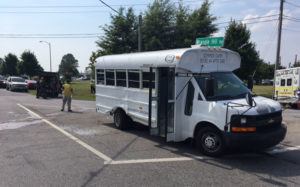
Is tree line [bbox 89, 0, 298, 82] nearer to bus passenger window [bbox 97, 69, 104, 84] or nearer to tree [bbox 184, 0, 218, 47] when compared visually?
tree [bbox 184, 0, 218, 47]

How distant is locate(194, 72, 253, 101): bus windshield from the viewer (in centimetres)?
590

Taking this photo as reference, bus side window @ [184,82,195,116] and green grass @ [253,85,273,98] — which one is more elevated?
bus side window @ [184,82,195,116]

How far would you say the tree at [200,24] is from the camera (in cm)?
2348

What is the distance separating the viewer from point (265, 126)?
5.46 m

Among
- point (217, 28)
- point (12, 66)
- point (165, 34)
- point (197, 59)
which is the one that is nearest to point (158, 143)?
point (197, 59)

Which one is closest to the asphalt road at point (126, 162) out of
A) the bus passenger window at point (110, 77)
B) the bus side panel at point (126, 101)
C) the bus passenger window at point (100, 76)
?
the bus side panel at point (126, 101)

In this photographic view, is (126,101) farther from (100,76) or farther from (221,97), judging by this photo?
(221,97)

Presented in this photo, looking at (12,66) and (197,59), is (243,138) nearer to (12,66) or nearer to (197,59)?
(197,59)

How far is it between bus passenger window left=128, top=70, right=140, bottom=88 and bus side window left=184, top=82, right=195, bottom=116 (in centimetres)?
194

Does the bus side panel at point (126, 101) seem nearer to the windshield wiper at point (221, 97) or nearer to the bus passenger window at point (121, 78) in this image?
the bus passenger window at point (121, 78)

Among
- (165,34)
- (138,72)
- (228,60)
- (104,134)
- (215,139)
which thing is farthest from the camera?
(165,34)

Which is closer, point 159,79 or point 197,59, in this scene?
point 197,59

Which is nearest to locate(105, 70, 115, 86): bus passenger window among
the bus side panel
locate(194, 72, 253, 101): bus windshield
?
the bus side panel

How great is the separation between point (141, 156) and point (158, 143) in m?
1.25
